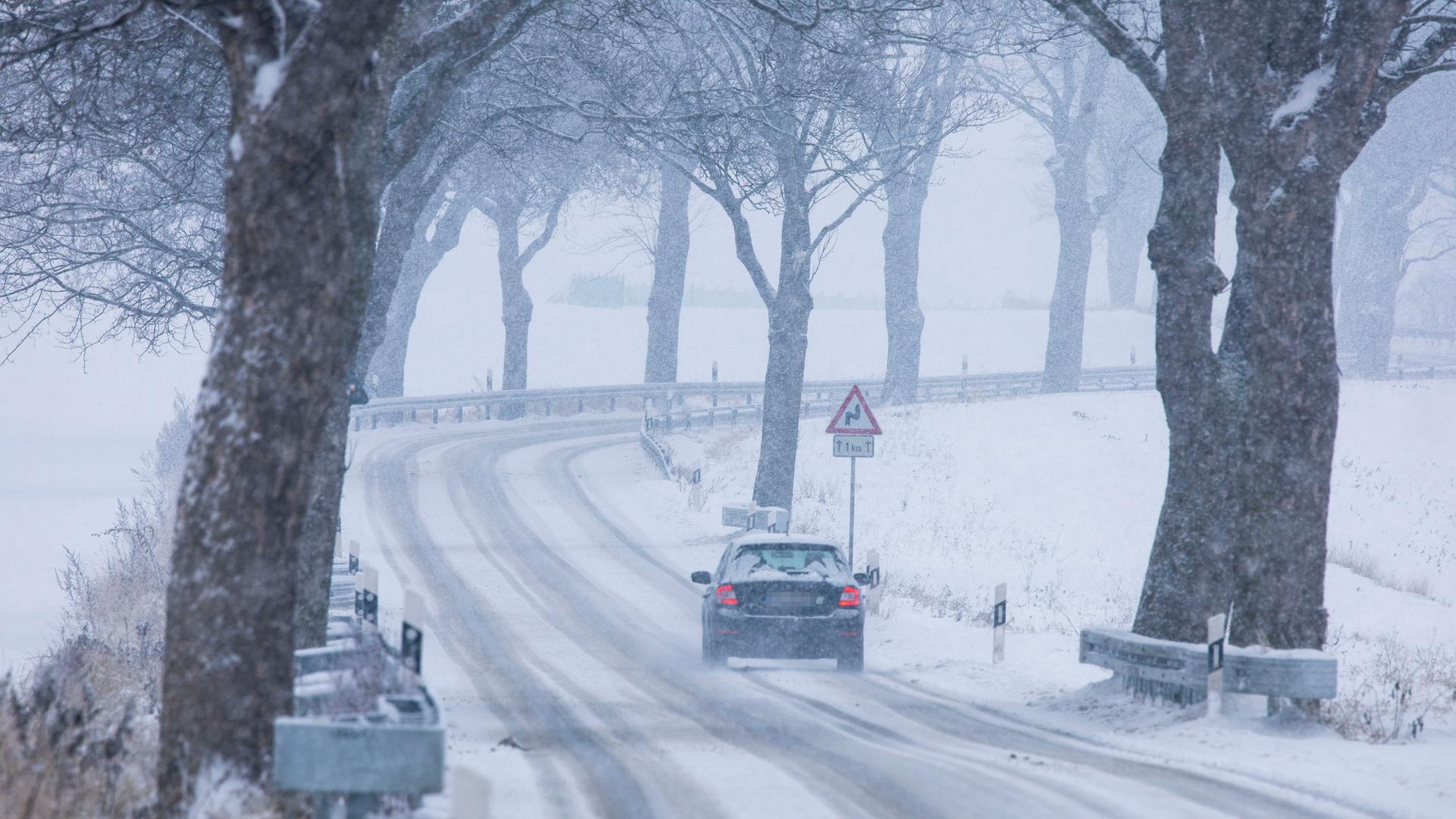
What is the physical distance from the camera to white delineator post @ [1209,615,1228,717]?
10219 mm

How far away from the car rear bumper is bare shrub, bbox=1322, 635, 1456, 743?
16.1 feet

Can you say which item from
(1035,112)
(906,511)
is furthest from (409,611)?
(1035,112)

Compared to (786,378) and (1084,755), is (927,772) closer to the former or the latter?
(1084,755)

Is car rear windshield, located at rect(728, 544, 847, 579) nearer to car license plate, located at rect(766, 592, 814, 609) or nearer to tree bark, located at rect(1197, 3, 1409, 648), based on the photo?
car license plate, located at rect(766, 592, 814, 609)

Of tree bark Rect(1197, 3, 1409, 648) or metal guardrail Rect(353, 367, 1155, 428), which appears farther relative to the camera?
metal guardrail Rect(353, 367, 1155, 428)

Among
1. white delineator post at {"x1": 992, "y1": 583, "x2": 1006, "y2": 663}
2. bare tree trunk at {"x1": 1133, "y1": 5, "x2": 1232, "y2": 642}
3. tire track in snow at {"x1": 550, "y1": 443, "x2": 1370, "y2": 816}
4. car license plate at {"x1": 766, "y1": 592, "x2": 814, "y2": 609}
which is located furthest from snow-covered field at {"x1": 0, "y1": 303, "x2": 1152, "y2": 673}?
bare tree trunk at {"x1": 1133, "y1": 5, "x2": 1232, "y2": 642}

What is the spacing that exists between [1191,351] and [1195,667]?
2.80 meters

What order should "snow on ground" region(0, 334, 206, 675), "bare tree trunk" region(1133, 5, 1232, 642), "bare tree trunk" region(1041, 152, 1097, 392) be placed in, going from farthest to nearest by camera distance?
"bare tree trunk" region(1041, 152, 1097, 392) < "snow on ground" region(0, 334, 206, 675) < "bare tree trunk" region(1133, 5, 1232, 642)

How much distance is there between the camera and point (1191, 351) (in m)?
11.4

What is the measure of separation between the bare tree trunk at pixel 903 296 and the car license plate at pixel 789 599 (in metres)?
24.2

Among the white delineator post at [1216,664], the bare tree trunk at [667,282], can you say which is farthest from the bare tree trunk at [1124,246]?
the white delineator post at [1216,664]

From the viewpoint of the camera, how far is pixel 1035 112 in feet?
131

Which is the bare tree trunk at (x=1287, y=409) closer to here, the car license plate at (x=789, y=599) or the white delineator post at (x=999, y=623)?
the white delineator post at (x=999, y=623)

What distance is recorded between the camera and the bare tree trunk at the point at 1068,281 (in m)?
40.0
